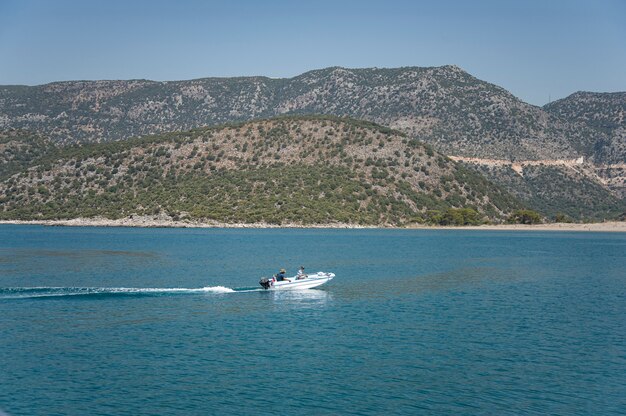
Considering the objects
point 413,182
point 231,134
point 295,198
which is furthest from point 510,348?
point 231,134

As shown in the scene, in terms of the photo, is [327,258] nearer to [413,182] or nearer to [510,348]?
[510,348]

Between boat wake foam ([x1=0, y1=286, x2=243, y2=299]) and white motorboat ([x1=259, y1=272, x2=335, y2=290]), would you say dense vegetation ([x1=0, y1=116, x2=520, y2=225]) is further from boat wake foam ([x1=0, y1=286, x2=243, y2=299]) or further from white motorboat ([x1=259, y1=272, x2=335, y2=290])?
boat wake foam ([x1=0, y1=286, x2=243, y2=299])

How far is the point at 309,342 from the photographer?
33.4 meters

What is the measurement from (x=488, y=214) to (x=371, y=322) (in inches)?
5366

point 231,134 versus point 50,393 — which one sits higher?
point 231,134

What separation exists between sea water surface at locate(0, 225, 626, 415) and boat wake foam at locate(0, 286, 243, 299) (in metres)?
0.14

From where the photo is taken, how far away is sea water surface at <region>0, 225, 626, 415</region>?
81.5 ft

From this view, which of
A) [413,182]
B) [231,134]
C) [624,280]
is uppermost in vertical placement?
[231,134]

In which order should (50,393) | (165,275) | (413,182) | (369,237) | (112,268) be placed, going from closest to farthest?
(50,393), (165,275), (112,268), (369,237), (413,182)

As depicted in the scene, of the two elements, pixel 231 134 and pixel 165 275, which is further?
pixel 231 134

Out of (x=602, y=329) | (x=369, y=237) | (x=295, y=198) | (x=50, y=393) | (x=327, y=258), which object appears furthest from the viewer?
(x=295, y=198)

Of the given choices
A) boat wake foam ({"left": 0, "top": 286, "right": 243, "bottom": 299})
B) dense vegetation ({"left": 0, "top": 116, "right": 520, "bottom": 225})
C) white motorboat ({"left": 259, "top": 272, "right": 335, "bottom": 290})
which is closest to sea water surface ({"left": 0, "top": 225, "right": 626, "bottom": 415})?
boat wake foam ({"left": 0, "top": 286, "right": 243, "bottom": 299})

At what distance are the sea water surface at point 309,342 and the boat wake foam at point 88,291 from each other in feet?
0.47

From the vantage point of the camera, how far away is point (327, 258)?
78.2 meters
